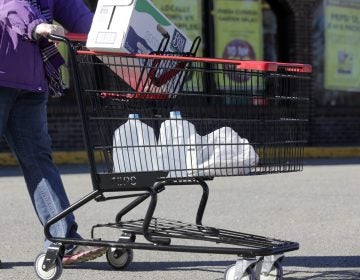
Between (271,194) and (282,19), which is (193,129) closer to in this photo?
(271,194)

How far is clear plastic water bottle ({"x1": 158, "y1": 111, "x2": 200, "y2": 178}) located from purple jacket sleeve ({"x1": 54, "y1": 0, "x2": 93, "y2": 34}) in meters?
1.03

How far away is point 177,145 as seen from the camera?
4098mm

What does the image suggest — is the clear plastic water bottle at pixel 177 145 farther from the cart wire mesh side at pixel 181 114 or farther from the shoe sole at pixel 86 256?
the shoe sole at pixel 86 256

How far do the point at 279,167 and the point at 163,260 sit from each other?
135 cm

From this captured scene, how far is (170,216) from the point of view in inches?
279

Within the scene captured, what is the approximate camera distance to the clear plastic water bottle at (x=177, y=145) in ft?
13.4

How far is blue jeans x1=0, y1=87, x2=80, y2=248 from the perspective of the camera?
15.2 feet

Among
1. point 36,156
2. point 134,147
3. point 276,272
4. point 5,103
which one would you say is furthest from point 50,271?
point 276,272

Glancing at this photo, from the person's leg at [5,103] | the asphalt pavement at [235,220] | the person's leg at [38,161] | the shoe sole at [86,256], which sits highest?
→ the person's leg at [5,103]

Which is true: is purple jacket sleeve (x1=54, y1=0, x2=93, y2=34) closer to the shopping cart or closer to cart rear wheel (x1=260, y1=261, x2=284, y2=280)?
the shopping cart

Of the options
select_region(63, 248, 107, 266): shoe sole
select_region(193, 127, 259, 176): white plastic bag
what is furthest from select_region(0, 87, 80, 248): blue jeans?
select_region(193, 127, 259, 176): white plastic bag

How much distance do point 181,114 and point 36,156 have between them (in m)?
1.04

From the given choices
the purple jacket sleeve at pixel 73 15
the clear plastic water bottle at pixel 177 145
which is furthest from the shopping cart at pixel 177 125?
the purple jacket sleeve at pixel 73 15

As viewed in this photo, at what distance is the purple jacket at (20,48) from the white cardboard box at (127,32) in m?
0.39
